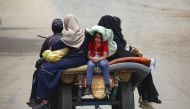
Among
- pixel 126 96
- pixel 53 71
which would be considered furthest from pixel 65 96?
pixel 126 96

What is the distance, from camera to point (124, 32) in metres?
21.9

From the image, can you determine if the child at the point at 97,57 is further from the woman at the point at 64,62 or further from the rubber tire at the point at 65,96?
the rubber tire at the point at 65,96

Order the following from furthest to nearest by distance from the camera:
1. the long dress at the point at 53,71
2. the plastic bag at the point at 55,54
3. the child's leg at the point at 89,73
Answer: the plastic bag at the point at 55,54
the long dress at the point at 53,71
the child's leg at the point at 89,73

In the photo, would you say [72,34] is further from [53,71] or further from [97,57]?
[53,71]

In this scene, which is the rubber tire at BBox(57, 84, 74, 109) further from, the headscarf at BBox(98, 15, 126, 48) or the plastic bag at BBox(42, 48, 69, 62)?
the headscarf at BBox(98, 15, 126, 48)

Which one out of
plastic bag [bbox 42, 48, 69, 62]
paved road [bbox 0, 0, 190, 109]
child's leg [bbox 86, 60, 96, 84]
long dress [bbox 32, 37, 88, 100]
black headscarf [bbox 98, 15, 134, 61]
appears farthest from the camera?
paved road [bbox 0, 0, 190, 109]

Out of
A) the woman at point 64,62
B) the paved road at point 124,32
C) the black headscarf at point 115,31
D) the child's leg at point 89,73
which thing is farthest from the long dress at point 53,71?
the paved road at point 124,32

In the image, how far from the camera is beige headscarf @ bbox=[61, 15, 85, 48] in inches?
349

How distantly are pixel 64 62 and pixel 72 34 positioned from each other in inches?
16.5

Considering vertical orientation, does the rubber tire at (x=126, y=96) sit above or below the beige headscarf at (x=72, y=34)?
below

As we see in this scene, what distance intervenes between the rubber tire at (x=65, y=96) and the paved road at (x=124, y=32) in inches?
A: 132

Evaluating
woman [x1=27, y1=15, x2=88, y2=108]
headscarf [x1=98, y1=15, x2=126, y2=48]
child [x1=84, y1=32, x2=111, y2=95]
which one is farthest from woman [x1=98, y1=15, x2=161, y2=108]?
woman [x1=27, y1=15, x2=88, y2=108]

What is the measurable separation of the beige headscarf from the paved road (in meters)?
3.51

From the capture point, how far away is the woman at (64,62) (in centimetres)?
872
